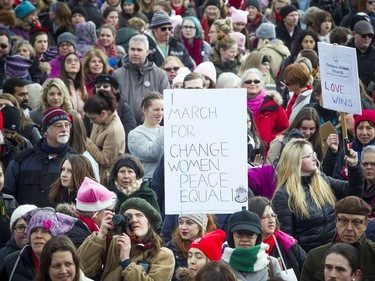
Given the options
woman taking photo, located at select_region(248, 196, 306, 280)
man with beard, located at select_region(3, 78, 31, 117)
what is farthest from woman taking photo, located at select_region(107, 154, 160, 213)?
man with beard, located at select_region(3, 78, 31, 117)

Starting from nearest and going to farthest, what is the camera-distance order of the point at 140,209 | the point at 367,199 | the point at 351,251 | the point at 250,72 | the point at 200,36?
the point at 351,251 < the point at 140,209 < the point at 367,199 < the point at 250,72 < the point at 200,36

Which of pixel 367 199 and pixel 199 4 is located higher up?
pixel 199 4

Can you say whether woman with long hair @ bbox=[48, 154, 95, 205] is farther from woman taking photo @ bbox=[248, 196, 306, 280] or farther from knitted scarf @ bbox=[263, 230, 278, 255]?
knitted scarf @ bbox=[263, 230, 278, 255]

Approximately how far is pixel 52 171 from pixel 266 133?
3120 mm

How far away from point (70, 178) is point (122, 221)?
2032 mm

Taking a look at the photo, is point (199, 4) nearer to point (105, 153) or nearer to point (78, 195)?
point (105, 153)

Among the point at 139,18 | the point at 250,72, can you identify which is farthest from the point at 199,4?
the point at 250,72

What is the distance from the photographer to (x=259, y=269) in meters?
10.5

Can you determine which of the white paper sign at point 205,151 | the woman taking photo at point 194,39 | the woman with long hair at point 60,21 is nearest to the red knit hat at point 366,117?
the white paper sign at point 205,151

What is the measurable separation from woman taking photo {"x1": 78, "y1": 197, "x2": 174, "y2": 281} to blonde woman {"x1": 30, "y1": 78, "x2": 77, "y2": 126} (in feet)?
15.9

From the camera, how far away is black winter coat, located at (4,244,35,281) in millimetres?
10758

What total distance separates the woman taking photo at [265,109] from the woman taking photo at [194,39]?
14.4 feet

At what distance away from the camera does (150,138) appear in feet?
47.3

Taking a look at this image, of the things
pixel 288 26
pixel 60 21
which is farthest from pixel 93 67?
pixel 288 26
